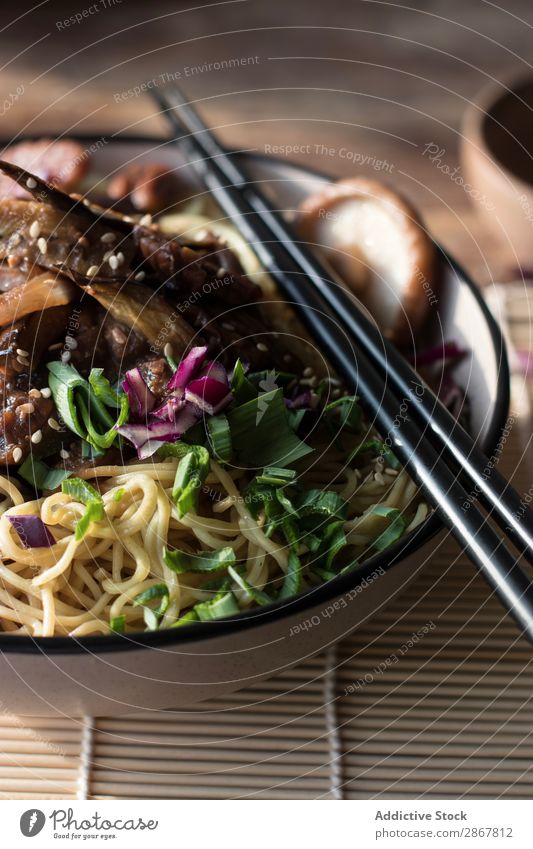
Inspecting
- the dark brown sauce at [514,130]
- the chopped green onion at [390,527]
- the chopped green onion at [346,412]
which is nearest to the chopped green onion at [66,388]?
the chopped green onion at [346,412]

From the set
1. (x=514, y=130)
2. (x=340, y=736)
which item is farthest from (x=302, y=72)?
(x=340, y=736)

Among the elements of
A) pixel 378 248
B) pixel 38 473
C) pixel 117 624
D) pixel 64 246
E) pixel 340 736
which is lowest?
pixel 340 736

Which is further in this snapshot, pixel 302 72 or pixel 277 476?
pixel 302 72

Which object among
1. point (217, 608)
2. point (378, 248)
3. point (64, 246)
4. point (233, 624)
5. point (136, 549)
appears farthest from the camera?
point (378, 248)

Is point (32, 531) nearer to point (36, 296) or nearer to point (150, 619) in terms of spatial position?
point (150, 619)

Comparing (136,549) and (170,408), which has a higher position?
(170,408)

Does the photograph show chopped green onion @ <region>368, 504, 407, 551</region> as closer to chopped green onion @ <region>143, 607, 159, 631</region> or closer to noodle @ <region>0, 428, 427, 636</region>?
noodle @ <region>0, 428, 427, 636</region>

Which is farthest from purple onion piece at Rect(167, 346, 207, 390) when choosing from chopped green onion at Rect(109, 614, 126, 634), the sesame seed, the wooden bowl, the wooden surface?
the wooden surface
